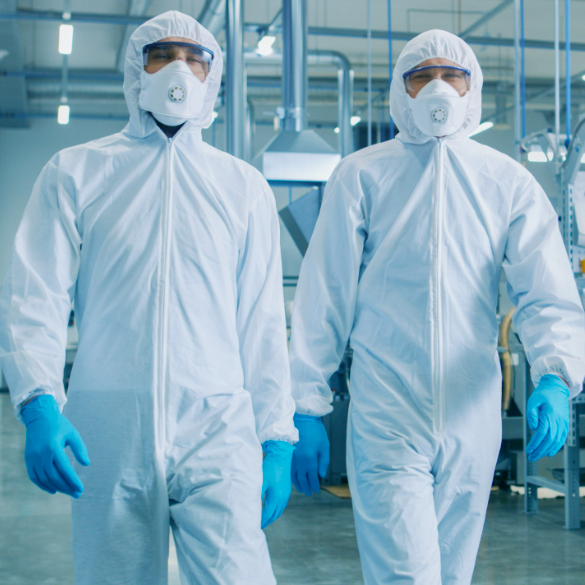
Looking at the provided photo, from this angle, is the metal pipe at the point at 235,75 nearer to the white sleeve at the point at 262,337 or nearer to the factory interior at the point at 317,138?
the factory interior at the point at 317,138

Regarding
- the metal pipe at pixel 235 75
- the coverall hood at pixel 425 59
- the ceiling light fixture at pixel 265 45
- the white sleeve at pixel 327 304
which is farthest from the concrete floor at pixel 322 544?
the ceiling light fixture at pixel 265 45

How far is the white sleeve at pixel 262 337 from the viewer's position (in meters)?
1.36

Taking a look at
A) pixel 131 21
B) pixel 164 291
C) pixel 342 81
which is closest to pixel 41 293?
pixel 164 291

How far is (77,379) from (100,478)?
17 cm

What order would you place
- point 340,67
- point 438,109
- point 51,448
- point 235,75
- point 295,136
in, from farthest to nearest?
point 340,67 → point 235,75 → point 295,136 → point 438,109 → point 51,448

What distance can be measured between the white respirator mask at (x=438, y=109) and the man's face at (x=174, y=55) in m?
0.47

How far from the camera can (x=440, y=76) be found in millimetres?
1650

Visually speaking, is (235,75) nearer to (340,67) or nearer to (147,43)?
(340,67)

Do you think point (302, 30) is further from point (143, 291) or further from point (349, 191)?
point (143, 291)

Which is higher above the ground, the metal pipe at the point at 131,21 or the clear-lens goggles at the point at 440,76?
the metal pipe at the point at 131,21

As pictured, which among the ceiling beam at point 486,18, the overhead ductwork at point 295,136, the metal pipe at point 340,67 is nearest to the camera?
the overhead ductwork at point 295,136

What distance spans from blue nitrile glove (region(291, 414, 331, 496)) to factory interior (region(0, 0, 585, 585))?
56 cm

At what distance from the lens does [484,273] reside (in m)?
1.54

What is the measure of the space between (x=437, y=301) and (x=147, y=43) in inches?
29.5
